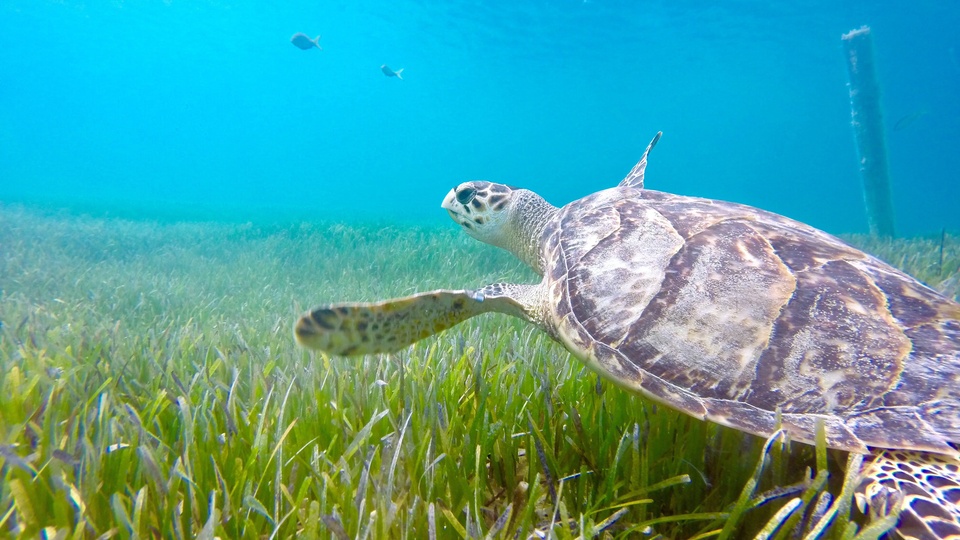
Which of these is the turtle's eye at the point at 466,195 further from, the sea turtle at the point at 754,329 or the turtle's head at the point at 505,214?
the sea turtle at the point at 754,329

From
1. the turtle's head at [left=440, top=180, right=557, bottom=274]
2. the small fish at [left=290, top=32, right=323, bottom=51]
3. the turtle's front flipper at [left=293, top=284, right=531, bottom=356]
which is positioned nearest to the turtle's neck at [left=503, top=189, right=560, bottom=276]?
the turtle's head at [left=440, top=180, right=557, bottom=274]

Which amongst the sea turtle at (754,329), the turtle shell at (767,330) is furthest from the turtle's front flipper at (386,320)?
the turtle shell at (767,330)

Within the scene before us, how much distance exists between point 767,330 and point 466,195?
265cm

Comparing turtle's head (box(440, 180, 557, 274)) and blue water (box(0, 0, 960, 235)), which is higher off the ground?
blue water (box(0, 0, 960, 235))

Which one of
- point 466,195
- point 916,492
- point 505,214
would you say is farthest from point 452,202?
point 916,492

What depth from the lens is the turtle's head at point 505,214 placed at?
3564mm

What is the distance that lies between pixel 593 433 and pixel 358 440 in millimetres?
913

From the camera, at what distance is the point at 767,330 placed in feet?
5.23

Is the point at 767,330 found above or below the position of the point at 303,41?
below

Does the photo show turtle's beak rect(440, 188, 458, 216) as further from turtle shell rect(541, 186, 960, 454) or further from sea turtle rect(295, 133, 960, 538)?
turtle shell rect(541, 186, 960, 454)

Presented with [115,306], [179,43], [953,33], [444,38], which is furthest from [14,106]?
[953,33]

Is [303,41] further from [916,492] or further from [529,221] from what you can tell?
[916,492]

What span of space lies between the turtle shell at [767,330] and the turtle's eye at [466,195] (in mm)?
1721

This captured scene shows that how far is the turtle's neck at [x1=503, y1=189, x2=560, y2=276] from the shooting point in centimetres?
350
